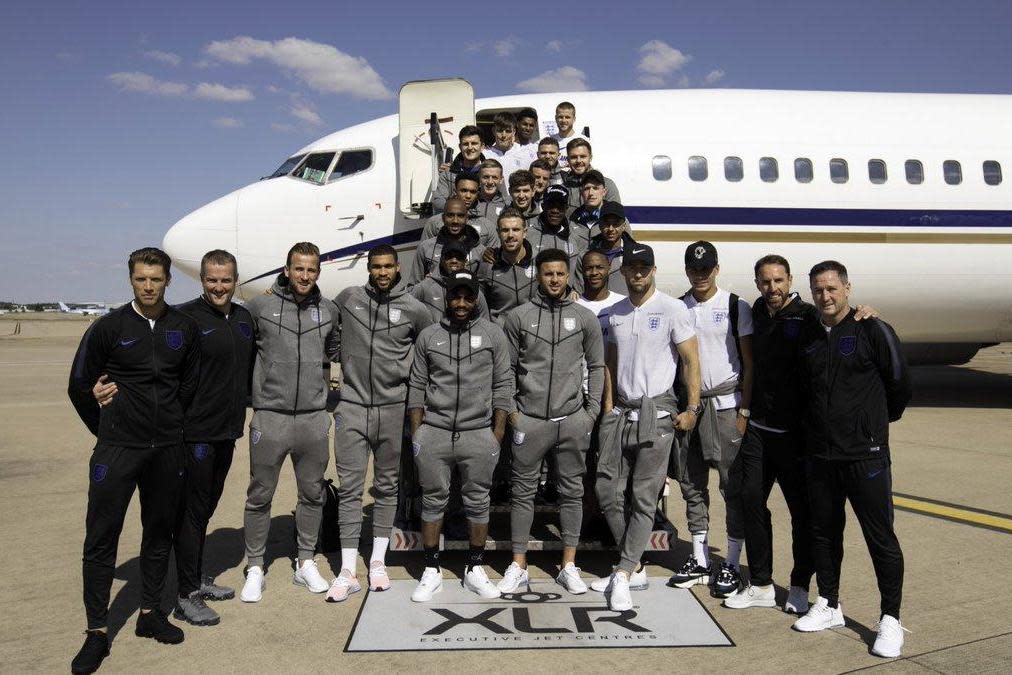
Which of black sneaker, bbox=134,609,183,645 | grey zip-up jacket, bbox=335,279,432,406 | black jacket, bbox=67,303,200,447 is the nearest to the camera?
black jacket, bbox=67,303,200,447

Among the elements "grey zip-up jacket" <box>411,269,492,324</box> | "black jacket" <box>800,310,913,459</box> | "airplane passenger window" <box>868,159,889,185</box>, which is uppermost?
"airplane passenger window" <box>868,159,889,185</box>

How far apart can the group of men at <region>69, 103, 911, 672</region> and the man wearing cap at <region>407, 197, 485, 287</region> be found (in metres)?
0.54

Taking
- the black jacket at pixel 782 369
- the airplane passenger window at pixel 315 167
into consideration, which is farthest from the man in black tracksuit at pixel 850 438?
the airplane passenger window at pixel 315 167

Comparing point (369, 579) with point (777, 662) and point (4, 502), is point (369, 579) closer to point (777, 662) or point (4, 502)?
point (777, 662)

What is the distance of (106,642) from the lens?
3889 mm

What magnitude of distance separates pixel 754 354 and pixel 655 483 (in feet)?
3.46

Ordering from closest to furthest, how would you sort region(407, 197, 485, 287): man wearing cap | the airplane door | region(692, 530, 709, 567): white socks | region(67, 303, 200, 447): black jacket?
region(67, 303, 200, 447): black jacket
region(692, 530, 709, 567): white socks
region(407, 197, 485, 287): man wearing cap
the airplane door

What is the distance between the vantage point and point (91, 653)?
3.78 metres

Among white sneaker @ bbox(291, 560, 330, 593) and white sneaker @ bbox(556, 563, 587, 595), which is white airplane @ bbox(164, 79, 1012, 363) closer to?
white sneaker @ bbox(291, 560, 330, 593)

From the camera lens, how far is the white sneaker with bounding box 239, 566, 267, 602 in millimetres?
4691

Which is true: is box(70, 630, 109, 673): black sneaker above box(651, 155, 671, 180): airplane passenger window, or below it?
below

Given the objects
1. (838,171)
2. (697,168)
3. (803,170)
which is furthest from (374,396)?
(838,171)

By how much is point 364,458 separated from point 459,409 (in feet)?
2.58

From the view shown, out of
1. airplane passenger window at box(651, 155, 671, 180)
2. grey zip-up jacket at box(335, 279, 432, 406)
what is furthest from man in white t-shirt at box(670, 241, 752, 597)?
airplane passenger window at box(651, 155, 671, 180)
